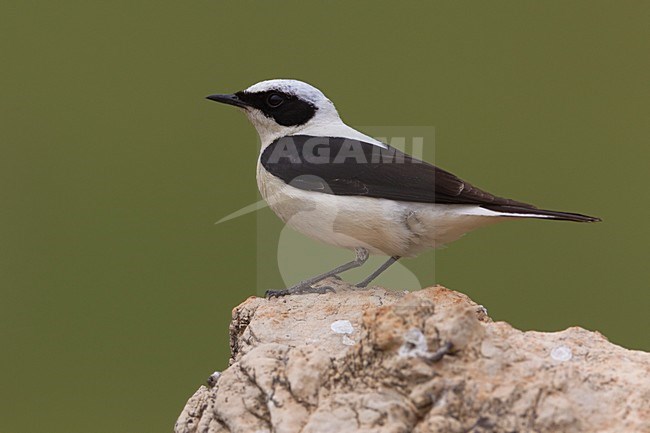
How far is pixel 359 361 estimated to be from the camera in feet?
11.6

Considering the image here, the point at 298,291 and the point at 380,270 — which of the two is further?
the point at 380,270

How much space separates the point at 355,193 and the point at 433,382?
1915 mm

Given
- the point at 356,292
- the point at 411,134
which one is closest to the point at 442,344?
the point at 356,292

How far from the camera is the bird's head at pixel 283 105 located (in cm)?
565

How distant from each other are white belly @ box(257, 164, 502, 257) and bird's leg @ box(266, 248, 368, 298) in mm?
65

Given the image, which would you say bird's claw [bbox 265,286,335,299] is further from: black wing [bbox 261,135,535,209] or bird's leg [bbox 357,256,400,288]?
black wing [bbox 261,135,535,209]

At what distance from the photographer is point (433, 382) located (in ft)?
11.0

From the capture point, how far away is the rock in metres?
3.30

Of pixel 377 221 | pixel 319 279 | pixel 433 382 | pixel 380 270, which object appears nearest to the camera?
pixel 433 382

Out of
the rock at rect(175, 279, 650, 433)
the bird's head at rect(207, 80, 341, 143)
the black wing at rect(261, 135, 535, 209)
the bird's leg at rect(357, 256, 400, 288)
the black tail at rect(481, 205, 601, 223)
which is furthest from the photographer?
the bird's head at rect(207, 80, 341, 143)

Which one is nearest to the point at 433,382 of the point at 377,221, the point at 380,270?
the point at 377,221

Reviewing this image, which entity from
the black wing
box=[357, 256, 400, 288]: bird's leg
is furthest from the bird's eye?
box=[357, 256, 400, 288]: bird's leg

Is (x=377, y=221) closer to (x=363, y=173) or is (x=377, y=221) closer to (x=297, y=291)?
(x=363, y=173)

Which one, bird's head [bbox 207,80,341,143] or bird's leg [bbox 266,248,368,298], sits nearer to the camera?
bird's leg [bbox 266,248,368,298]
